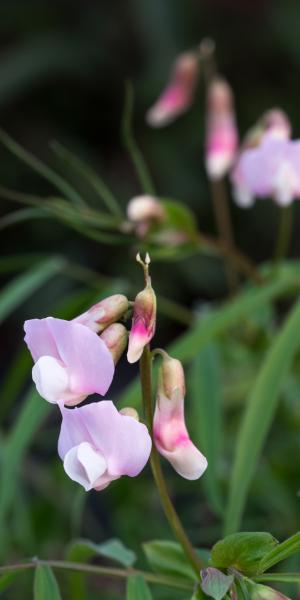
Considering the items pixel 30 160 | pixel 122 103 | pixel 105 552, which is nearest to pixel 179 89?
pixel 30 160

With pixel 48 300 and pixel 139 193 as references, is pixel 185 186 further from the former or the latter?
pixel 48 300

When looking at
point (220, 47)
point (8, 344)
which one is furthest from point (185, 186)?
point (8, 344)

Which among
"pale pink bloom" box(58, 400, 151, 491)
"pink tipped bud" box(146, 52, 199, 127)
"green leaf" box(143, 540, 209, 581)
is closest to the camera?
"pale pink bloom" box(58, 400, 151, 491)

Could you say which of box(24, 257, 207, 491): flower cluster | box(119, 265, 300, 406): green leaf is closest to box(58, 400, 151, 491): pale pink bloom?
box(24, 257, 207, 491): flower cluster

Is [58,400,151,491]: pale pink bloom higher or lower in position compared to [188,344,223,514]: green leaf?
higher

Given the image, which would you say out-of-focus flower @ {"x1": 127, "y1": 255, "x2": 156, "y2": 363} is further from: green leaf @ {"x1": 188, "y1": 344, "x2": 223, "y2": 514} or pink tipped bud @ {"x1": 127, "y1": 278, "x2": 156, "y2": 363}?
green leaf @ {"x1": 188, "y1": 344, "x2": 223, "y2": 514}

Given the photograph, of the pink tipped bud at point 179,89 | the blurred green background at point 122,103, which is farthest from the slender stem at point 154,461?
the blurred green background at point 122,103

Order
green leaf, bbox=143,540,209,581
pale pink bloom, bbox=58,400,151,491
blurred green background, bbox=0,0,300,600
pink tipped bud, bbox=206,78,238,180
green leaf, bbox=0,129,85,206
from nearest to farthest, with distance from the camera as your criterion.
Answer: pale pink bloom, bbox=58,400,151,491 < green leaf, bbox=143,540,209,581 < green leaf, bbox=0,129,85,206 < pink tipped bud, bbox=206,78,238,180 < blurred green background, bbox=0,0,300,600
